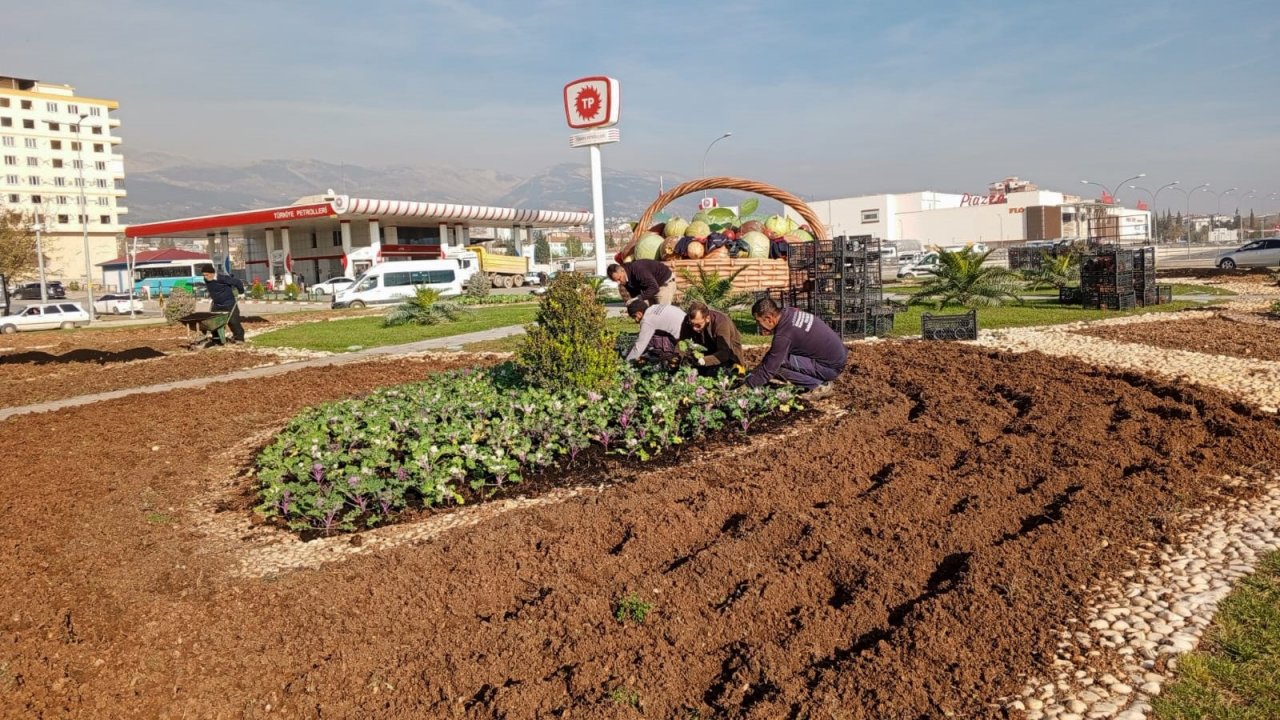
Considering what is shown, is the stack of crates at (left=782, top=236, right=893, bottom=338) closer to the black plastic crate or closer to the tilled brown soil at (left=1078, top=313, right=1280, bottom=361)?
the black plastic crate

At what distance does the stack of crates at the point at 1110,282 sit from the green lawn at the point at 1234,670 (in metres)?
14.2

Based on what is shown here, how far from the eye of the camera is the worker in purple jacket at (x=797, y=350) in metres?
7.47

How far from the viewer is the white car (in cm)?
2767

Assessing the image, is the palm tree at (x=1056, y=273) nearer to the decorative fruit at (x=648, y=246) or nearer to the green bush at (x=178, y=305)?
the decorative fruit at (x=648, y=246)

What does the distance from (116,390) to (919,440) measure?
10.6 m

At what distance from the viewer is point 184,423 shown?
28.9ft

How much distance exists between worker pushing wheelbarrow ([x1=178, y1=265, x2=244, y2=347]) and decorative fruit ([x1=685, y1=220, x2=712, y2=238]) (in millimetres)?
9231

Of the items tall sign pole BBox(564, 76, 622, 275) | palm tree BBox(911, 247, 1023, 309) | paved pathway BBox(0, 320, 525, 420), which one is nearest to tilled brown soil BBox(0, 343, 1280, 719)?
paved pathway BBox(0, 320, 525, 420)

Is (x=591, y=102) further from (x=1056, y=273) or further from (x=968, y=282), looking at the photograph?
(x=968, y=282)

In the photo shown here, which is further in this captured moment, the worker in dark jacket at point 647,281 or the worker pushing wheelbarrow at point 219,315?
the worker pushing wheelbarrow at point 219,315

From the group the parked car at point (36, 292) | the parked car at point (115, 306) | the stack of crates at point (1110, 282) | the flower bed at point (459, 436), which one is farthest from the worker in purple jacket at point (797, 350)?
the parked car at point (36, 292)

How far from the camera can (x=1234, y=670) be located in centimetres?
303

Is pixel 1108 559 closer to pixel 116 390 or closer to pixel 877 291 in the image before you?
pixel 877 291

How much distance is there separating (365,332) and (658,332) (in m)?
12.0
